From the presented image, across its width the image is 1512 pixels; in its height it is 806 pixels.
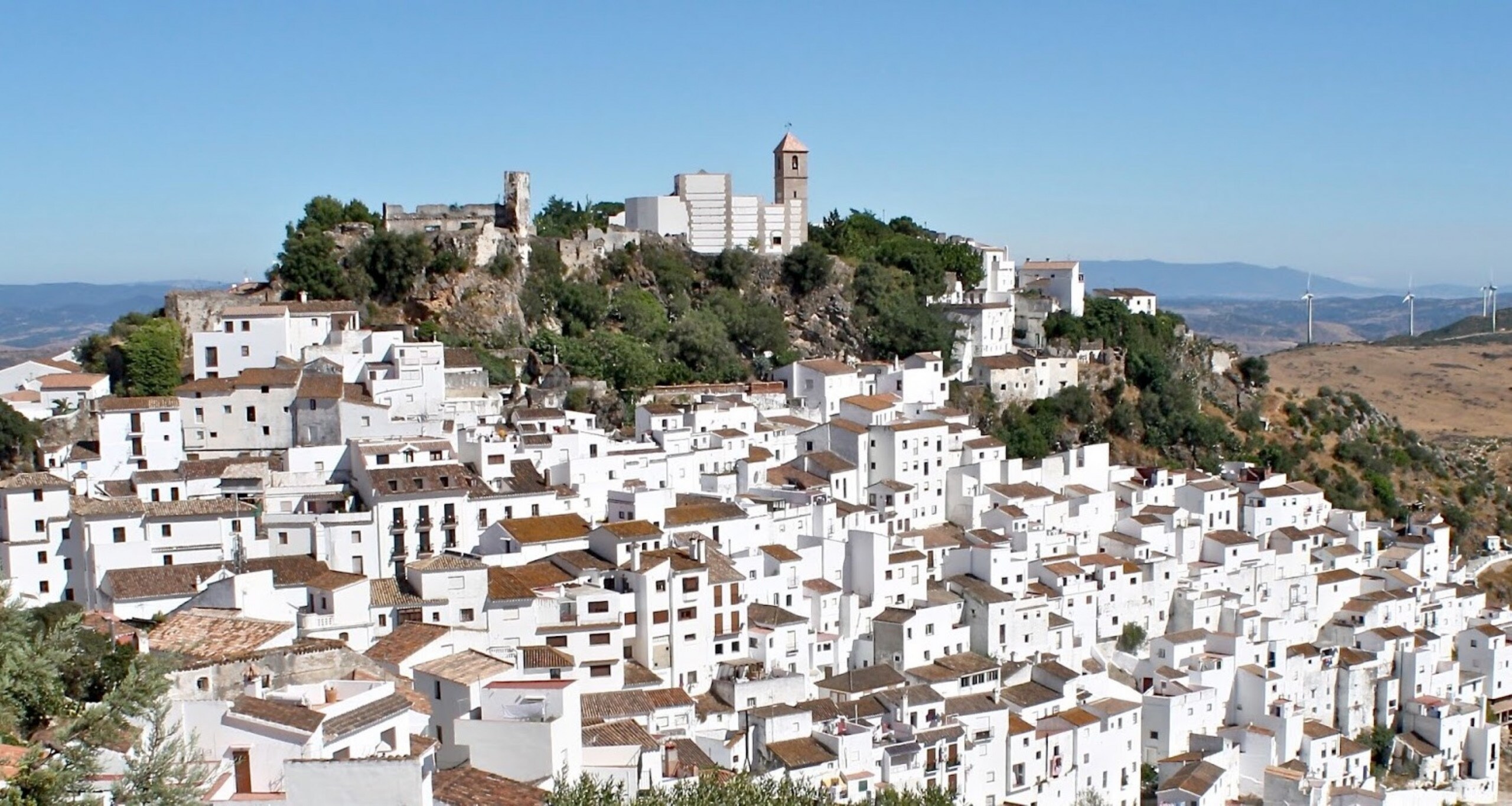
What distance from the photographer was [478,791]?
17.2m

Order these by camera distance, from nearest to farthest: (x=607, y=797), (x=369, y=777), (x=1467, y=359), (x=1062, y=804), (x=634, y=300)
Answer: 1. (x=369, y=777)
2. (x=607, y=797)
3. (x=1062, y=804)
4. (x=634, y=300)
5. (x=1467, y=359)

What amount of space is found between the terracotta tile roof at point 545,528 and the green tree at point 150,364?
1166cm

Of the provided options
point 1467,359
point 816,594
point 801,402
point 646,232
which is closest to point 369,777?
point 816,594

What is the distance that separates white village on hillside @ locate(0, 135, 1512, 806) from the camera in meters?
22.1

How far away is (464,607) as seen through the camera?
86.8ft

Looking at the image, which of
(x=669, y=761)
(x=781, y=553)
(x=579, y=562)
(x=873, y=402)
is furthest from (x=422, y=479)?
(x=873, y=402)

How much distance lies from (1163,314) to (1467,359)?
54257 millimetres

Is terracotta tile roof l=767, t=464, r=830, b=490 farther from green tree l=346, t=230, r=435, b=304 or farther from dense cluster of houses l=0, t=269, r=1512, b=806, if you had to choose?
green tree l=346, t=230, r=435, b=304

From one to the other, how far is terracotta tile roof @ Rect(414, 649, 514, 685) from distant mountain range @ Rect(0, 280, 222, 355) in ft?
188

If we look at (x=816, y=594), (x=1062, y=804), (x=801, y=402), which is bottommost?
(x=1062, y=804)

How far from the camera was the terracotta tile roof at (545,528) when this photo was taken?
2898cm

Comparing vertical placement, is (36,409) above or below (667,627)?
above

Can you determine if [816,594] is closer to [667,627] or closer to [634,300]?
[667,627]

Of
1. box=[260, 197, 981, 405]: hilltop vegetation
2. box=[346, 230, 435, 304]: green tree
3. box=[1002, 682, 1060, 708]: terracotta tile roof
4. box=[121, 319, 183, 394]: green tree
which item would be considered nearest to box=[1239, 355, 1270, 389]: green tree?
box=[260, 197, 981, 405]: hilltop vegetation
